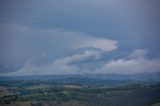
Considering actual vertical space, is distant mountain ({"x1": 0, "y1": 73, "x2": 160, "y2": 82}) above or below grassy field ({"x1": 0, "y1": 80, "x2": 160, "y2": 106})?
above

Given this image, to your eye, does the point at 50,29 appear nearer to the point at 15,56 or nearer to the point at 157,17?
the point at 15,56

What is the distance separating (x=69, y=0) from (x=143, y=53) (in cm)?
164

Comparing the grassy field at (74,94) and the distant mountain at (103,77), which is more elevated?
the distant mountain at (103,77)

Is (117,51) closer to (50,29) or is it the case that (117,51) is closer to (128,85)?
(128,85)

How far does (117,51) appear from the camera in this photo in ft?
17.8

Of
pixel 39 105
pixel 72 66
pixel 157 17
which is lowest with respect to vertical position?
→ pixel 39 105

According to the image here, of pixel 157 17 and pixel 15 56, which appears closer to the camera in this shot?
pixel 15 56

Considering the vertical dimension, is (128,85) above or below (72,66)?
below

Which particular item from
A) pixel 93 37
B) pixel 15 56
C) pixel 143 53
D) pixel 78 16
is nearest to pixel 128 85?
pixel 143 53

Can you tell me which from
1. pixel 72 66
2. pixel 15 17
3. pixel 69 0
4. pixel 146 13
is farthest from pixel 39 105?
pixel 146 13

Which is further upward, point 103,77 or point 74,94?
point 103,77

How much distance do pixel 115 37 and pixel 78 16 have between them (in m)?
0.77

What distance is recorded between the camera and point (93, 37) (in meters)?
5.39

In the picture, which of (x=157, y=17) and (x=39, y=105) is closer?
(x=39, y=105)
